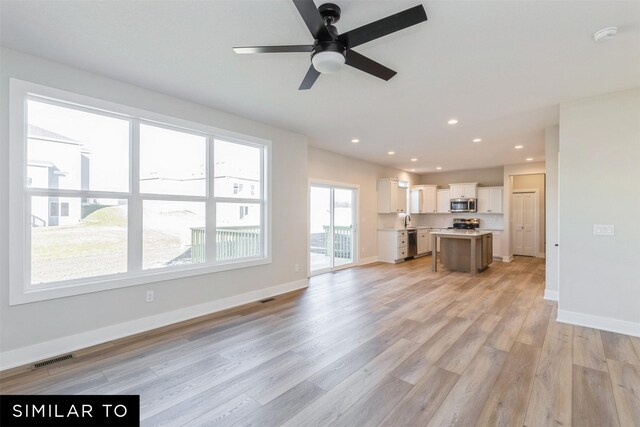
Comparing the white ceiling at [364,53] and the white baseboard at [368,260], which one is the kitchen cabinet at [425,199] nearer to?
the white baseboard at [368,260]

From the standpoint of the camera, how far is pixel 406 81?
9.93 feet

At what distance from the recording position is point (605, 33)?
2.14m

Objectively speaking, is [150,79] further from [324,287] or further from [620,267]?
[620,267]

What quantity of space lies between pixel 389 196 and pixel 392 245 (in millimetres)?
1358

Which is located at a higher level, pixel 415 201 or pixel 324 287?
pixel 415 201

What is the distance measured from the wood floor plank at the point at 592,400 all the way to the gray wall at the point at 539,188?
7.42 meters

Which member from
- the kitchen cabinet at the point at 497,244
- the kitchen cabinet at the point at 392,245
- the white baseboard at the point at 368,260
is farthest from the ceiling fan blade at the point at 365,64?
the kitchen cabinet at the point at 497,244

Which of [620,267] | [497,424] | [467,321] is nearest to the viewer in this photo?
[497,424]

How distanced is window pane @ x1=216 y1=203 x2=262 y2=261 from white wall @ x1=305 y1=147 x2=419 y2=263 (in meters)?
1.92

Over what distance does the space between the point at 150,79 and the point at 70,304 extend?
2.42 m

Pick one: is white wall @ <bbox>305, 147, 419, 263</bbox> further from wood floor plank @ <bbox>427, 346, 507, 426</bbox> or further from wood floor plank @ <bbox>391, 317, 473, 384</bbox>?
wood floor plank @ <bbox>427, 346, 507, 426</bbox>

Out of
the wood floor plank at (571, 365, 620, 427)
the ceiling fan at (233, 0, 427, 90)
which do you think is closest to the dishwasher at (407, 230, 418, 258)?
the wood floor plank at (571, 365, 620, 427)

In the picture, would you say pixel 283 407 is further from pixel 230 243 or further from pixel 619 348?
pixel 619 348

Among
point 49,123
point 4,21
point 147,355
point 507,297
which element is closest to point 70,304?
point 147,355
